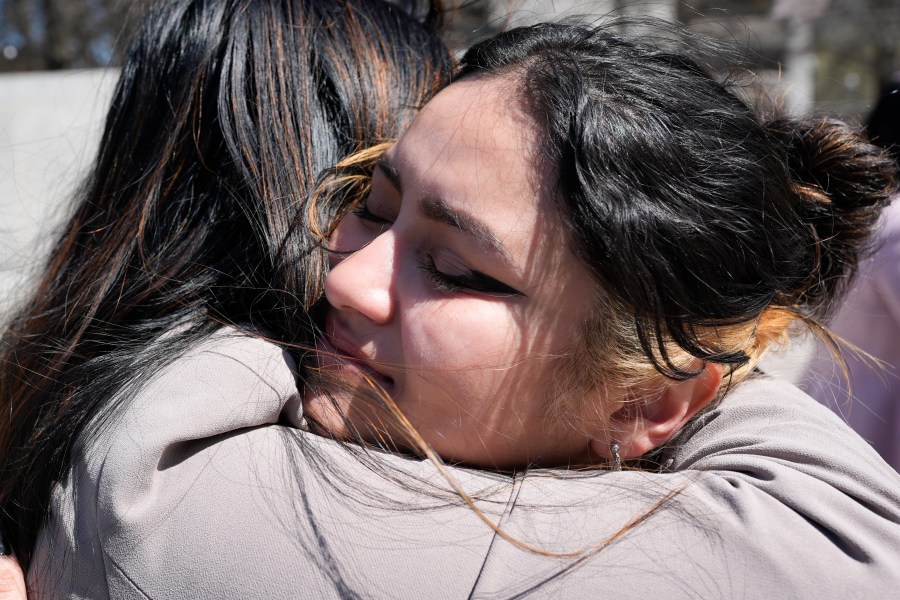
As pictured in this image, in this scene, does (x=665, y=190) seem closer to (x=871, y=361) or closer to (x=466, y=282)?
(x=466, y=282)

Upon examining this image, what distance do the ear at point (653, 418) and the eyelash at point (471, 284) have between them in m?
0.33

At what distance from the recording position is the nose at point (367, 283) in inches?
52.0

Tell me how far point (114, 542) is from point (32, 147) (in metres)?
3.78

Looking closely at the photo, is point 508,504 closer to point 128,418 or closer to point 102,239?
point 128,418

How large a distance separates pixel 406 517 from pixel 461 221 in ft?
1.56

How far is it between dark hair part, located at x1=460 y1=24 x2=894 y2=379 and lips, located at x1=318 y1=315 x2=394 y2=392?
0.40 meters

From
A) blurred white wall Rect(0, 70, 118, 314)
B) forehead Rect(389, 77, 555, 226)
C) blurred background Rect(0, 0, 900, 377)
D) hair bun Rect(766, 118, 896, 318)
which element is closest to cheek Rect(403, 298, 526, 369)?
forehead Rect(389, 77, 555, 226)

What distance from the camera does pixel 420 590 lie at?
105cm

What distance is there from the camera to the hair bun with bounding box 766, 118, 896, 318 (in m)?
1.61

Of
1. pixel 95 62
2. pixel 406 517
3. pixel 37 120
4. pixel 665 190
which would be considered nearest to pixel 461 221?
pixel 665 190

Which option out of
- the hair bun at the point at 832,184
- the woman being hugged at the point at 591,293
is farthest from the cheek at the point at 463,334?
the hair bun at the point at 832,184

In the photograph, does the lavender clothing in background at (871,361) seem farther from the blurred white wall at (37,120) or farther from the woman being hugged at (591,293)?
the blurred white wall at (37,120)

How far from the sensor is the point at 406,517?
1.12 metres

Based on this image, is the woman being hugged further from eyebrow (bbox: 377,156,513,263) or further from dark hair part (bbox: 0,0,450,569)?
dark hair part (bbox: 0,0,450,569)
